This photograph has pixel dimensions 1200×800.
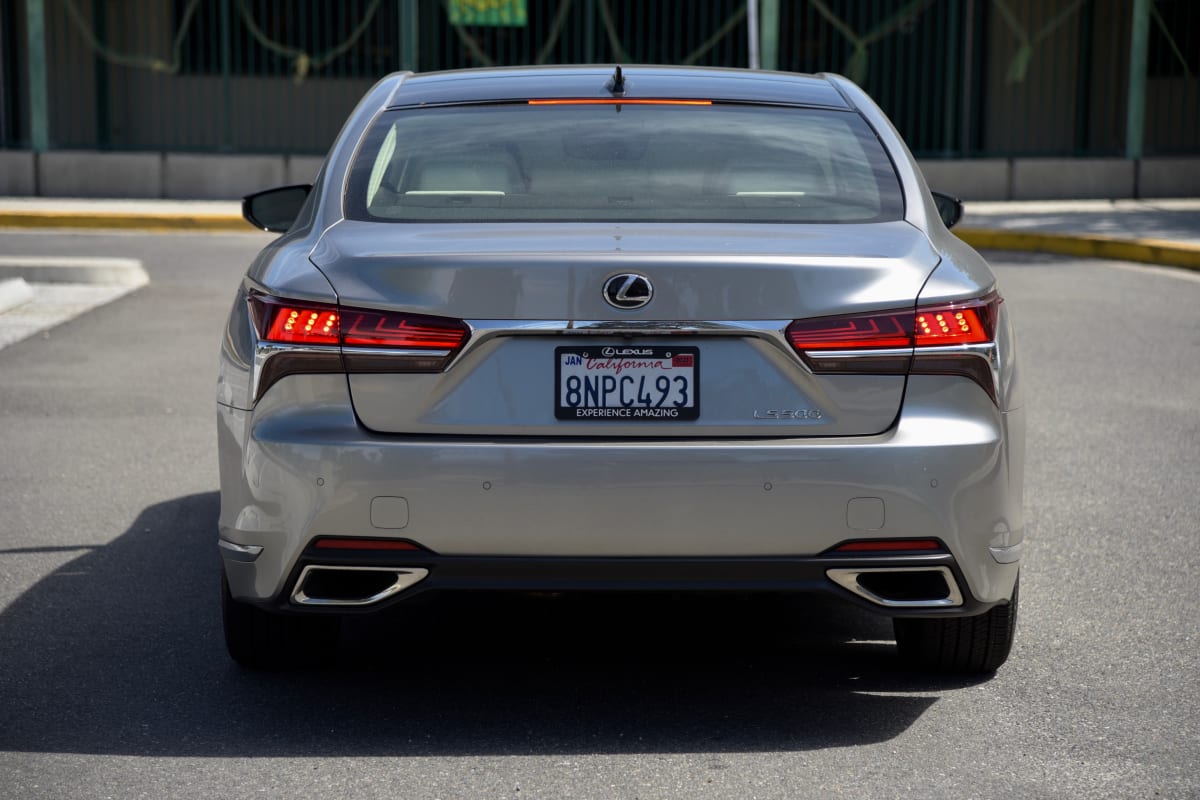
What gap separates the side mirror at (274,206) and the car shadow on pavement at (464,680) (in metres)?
1.13

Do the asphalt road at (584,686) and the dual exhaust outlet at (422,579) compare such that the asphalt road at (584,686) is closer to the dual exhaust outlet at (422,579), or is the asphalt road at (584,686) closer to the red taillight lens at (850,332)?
the dual exhaust outlet at (422,579)

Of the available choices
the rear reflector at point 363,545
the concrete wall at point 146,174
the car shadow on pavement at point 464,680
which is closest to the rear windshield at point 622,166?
the rear reflector at point 363,545

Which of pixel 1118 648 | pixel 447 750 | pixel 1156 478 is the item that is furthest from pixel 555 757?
pixel 1156 478

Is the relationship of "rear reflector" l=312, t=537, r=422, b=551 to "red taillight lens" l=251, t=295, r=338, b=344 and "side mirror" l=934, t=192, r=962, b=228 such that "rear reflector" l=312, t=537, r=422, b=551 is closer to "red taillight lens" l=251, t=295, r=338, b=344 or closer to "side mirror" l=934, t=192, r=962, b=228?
"red taillight lens" l=251, t=295, r=338, b=344

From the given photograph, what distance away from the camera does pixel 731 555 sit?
3.89 m

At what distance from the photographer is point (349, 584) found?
13.5 feet

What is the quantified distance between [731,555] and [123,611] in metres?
2.13

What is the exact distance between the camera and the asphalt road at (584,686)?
3.82 metres

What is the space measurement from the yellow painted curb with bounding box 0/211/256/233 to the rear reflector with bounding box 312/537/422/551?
15.1m

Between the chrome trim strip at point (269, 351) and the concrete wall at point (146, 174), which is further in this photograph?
the concrete wall at point (146, 174)

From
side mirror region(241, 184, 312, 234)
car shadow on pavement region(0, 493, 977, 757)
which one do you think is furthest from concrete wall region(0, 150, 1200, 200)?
car shadow on pavement region(0, 493, 977, 757)

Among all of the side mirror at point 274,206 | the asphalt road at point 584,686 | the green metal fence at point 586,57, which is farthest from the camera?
the green metal fence at point 586,57

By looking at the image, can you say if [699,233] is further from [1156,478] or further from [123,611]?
[1156,478]

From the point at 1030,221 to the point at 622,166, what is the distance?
50.0 feet
